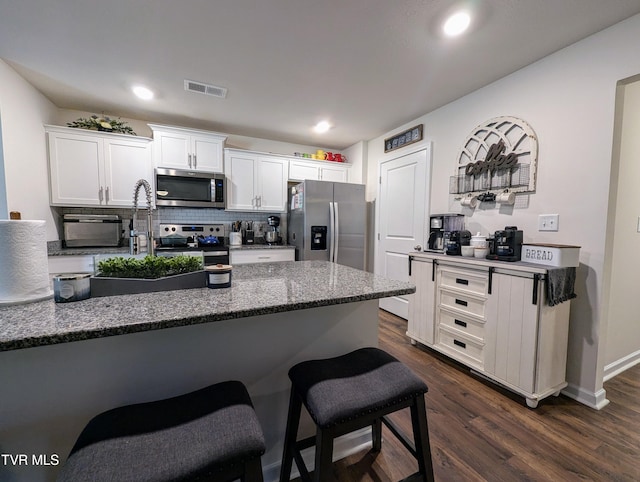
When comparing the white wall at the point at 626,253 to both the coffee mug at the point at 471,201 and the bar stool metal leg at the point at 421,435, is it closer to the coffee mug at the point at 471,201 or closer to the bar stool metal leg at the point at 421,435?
the coffee mug at the point at 471,201

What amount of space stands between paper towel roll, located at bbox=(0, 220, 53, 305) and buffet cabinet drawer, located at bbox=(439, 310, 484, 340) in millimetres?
2548

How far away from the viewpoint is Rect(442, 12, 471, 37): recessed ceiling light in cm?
162

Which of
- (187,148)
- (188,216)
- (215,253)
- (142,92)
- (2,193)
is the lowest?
(215,253)

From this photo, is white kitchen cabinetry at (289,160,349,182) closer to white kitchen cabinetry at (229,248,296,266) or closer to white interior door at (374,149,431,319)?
white interior door at (374,149,431,319)

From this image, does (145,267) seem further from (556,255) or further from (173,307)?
(556,255)

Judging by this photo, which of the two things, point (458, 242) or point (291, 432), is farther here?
point (458, 242)

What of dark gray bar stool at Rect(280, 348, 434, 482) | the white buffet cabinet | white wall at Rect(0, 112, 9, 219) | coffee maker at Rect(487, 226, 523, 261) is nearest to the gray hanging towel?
the white buffet cabinet

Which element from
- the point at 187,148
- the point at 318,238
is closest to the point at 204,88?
the point at 187,148

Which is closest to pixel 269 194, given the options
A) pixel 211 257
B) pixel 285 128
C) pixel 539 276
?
pixel 285 128

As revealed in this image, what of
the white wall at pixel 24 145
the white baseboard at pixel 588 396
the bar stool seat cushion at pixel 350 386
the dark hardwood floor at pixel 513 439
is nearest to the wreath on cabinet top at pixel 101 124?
the white wall at pixel 24 145

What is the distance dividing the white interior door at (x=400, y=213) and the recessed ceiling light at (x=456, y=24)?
1358mm

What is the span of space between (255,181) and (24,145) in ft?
7.13

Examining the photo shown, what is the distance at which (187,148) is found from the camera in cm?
323

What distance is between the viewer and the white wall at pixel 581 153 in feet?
5.62
